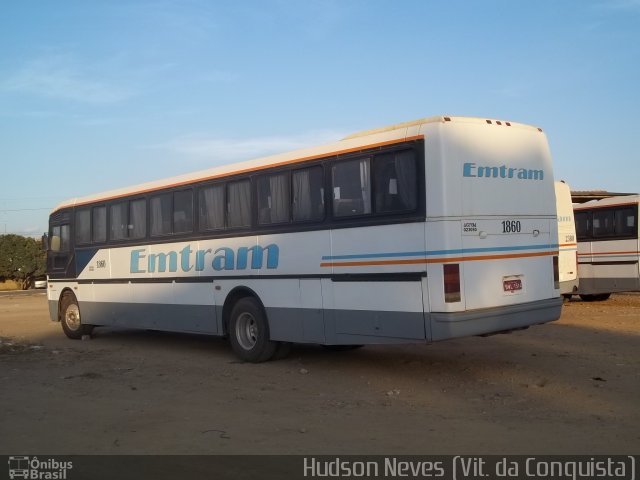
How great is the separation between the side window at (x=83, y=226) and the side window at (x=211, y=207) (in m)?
4.19

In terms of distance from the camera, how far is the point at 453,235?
8.42 metres

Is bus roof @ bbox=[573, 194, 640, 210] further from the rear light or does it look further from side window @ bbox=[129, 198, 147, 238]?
side window @ bbox=[129, 198, 147, 238]

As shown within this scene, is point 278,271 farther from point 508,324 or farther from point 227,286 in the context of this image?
point 508,324

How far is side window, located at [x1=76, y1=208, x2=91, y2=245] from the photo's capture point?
1516cm

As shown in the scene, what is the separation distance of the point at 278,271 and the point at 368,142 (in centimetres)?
259

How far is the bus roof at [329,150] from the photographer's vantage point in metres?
8.73

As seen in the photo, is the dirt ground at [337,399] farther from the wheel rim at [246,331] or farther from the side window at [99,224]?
the side window at [99,224]

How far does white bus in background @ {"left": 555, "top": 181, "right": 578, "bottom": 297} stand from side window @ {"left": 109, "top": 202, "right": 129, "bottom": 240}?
36.4 feet

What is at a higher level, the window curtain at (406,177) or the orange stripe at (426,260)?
the window curtain at (406,177)

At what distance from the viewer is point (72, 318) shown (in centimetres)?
1573

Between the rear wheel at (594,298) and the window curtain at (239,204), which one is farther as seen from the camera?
the rear wheel at (594,298)

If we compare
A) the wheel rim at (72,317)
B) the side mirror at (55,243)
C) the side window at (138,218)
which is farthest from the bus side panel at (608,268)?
the side mirror at (55,243)
